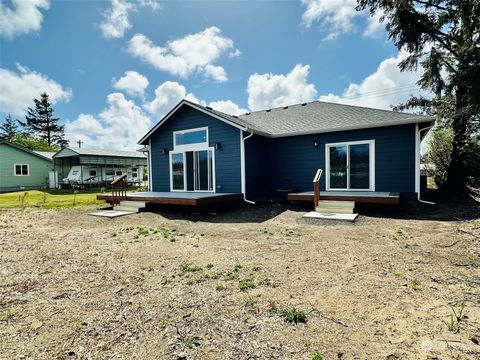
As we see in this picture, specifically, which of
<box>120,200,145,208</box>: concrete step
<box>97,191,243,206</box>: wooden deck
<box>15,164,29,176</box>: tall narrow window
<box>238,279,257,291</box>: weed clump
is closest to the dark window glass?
<box>97,191,243,206</box>: wooden deck

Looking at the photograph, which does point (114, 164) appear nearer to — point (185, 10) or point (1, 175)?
point (1, 175)

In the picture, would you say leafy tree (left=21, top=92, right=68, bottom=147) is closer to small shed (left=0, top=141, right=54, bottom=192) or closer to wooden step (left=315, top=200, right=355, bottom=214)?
small shed (left=0, top=141, right=54, bottom=192)

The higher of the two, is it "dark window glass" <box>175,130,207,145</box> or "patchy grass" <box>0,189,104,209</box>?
"dark window glass" <box>175,130,207,145</box>

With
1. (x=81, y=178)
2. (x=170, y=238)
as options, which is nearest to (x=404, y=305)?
(x=170, y=238)

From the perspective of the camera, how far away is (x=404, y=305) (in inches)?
93.9

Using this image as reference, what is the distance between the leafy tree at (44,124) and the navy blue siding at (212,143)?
4476 centimetres

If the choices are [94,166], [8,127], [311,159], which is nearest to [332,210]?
[311,159]

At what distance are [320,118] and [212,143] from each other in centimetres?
457

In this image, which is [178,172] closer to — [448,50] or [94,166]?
[448,50]

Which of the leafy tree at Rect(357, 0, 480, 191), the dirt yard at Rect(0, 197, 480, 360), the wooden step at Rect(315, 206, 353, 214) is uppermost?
the leafy tree at Rect(357, 0, 480, 191)

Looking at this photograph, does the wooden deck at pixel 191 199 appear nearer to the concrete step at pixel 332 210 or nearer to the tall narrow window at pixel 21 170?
the concrete step at pixel 332 210

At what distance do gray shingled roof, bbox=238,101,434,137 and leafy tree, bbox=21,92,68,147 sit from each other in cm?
4587

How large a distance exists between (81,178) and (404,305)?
24717 mm

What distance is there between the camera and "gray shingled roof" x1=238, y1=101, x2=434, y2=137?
8227mm
